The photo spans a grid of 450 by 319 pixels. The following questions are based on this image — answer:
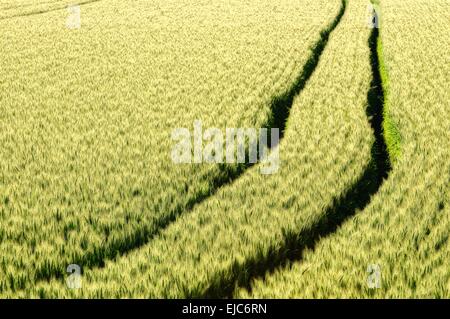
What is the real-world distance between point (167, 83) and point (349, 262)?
28.0 ft

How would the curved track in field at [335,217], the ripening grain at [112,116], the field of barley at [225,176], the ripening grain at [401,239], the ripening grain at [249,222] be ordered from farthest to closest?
1. the ripening grain at [112,116]
2. the curved track in field at [335,217]
3. the field of barley at [225,176]
4. the ripening grain at [249,222]
5. the ripening grain at [401,239]

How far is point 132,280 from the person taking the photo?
159 inches

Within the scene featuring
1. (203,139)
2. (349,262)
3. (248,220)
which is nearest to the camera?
(349,262)

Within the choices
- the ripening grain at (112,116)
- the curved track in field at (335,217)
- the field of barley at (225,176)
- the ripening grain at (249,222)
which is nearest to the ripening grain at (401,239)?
the field of barley at (225,176)

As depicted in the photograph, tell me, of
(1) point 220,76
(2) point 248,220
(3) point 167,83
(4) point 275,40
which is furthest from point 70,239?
(4) point 275,40

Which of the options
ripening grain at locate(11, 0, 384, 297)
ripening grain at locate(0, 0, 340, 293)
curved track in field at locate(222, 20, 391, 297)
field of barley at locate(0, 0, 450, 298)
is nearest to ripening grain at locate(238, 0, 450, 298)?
field of barley at locate(0, 0, 450, 298)

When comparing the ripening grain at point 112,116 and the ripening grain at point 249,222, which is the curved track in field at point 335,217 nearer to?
the ripening grain at point 249,222

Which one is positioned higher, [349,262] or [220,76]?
[220,76]

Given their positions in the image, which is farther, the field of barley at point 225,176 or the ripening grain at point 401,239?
the field of barley at point 225,176

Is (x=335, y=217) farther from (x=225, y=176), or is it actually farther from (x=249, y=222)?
(x=225, y=176)

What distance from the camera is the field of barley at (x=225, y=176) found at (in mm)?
4195
